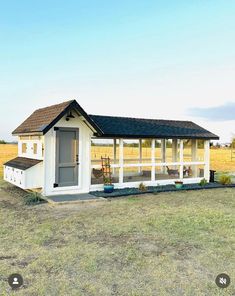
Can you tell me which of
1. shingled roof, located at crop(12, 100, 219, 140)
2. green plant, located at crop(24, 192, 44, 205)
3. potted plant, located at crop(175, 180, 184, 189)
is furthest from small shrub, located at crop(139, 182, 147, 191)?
green plant, located at crop(24, 192, 44, 205)

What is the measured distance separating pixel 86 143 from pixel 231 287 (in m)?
8.31

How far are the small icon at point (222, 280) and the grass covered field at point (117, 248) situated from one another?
71mm

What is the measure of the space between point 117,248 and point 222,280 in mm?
2015

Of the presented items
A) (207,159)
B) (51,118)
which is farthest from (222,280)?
(207,159)

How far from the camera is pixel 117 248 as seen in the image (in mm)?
5508

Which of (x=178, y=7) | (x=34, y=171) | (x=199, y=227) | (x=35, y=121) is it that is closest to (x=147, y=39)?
(x=178, y=7)

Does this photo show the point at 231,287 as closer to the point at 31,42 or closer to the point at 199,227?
the point at 199,227

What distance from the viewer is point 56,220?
24.5ft

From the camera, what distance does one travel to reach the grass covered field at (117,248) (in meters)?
4.04

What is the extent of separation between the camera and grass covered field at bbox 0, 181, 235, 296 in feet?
13.2

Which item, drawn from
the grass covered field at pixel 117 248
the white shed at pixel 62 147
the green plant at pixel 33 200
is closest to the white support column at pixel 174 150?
the white shed at pixel 62 147

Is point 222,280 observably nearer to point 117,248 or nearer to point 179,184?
point 117,248

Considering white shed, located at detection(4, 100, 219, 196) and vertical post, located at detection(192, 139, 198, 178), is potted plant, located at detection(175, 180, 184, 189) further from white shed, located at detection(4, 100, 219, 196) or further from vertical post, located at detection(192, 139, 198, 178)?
vertical post, located at detection(192, 139, 198, 178)

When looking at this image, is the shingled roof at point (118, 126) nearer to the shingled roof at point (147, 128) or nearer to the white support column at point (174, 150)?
the shingled roof at point (147, 128)
